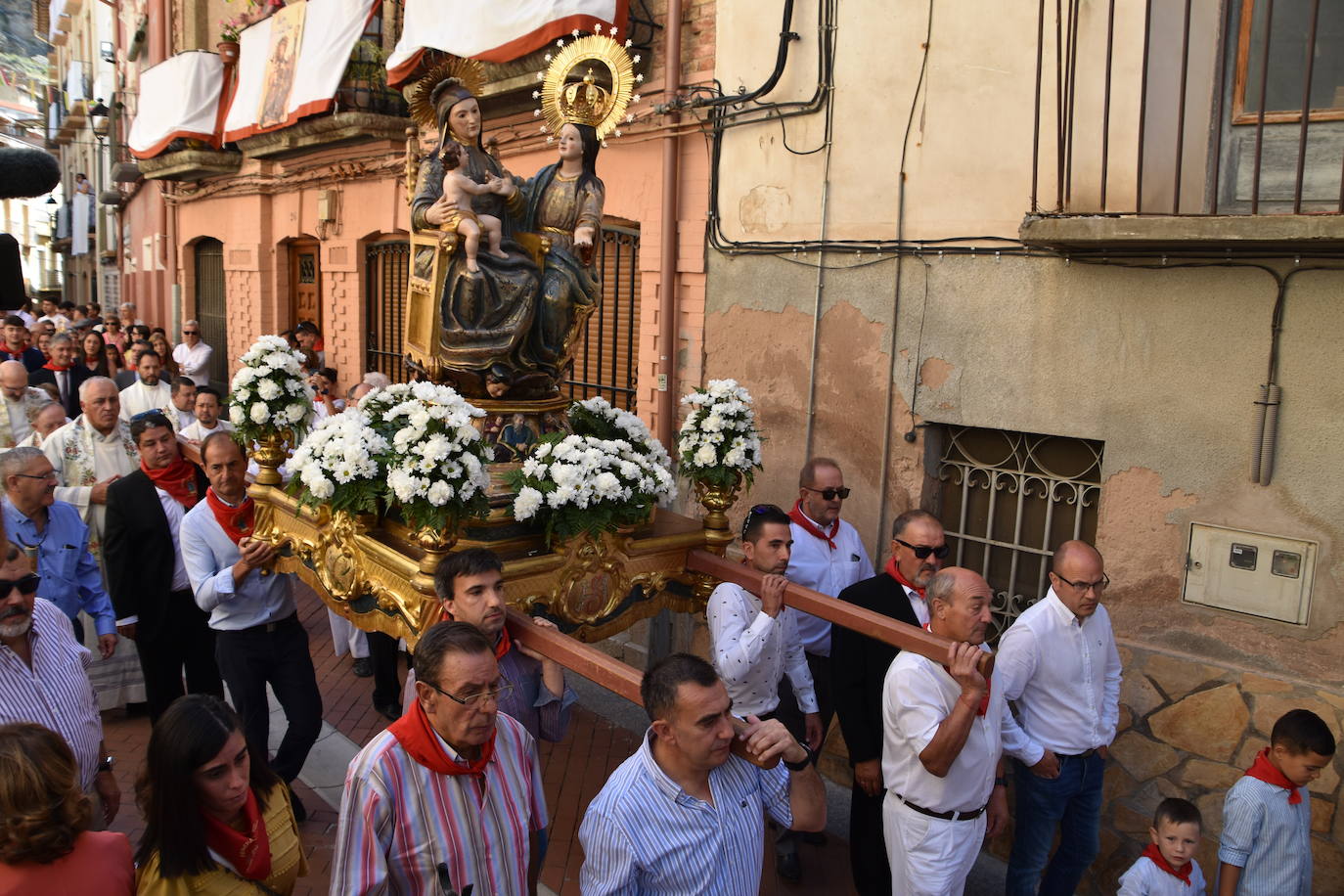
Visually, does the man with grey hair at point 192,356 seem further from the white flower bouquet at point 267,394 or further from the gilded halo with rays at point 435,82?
the gilded halo with rays at point 435,82

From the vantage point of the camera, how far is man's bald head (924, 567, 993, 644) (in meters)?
3.42

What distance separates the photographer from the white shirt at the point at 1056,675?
4129 millimetres

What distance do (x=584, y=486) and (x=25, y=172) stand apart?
2.03 m

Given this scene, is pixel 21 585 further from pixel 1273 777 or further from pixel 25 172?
pixel 1273 777

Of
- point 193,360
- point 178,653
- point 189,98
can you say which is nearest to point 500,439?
point 178,653

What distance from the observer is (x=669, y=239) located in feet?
22.7

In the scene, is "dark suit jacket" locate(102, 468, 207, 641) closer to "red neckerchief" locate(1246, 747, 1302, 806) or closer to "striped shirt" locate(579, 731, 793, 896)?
"striped shirt" locate(579, 731, 793, 896)

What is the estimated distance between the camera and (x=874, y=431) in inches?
232

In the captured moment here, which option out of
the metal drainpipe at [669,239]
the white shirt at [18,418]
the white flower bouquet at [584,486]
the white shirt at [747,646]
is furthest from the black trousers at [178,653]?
the metal drainpipe at [669,239]

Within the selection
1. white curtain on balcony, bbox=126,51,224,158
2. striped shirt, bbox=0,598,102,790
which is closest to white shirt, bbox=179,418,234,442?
striped shirt, bbox=0,598,102,790

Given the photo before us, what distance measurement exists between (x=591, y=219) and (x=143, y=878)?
9.97 ft

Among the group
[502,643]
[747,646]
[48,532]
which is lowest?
[747,646]

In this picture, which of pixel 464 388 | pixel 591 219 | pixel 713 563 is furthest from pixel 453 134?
pixel 713 563

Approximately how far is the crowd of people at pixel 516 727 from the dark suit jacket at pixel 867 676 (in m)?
0.01
